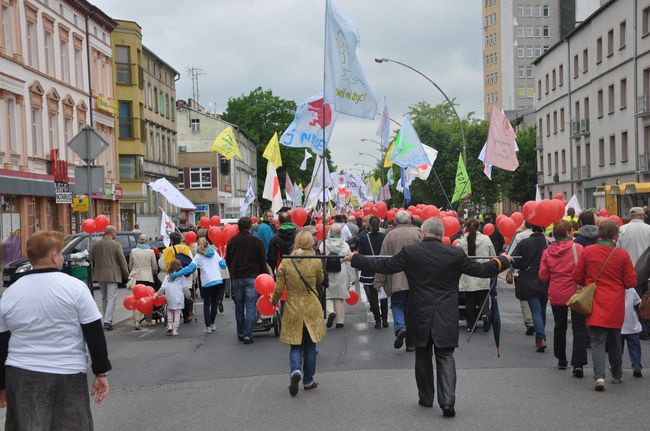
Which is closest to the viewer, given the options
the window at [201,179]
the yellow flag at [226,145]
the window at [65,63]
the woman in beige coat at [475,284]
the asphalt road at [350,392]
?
the asphalt road at [350,392]

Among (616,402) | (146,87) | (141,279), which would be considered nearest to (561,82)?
(146,87)

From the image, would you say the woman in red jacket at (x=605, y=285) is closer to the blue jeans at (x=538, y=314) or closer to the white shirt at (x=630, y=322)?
the white shirt at (x=630, y=322)

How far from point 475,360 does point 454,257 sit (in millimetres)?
3087

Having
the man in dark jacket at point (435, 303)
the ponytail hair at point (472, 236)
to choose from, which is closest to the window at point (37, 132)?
the ponytail hair at point (472, 236)

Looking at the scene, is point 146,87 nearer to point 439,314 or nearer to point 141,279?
point 141,279

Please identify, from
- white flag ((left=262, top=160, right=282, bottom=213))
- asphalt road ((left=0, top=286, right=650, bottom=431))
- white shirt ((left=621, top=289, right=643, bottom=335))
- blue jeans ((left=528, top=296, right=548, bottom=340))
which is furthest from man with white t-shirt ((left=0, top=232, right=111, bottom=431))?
white flag ((left=262, top=160, right=282, bottom=213))

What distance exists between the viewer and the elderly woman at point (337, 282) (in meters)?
13.4

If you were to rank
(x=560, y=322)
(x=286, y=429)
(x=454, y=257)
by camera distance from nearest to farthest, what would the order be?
(x=286, y=429) < (x=454, y=257) < (x=560, y=322)

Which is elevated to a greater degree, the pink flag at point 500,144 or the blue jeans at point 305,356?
the pink flag at point 500,144

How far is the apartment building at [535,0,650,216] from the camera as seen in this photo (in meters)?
44.9

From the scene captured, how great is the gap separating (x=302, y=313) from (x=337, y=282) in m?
4.77

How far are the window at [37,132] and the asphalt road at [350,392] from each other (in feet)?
83.5

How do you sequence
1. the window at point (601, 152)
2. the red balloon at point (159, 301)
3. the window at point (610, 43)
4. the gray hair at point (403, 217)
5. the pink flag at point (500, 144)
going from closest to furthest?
the gray hair at point (403, 217), the red balloon at point (159, 301), the pink flag at point (500, 144), the window at point (610, 43), the window at point (601, 152)

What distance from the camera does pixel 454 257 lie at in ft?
25.0
